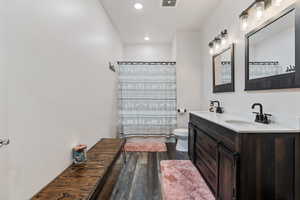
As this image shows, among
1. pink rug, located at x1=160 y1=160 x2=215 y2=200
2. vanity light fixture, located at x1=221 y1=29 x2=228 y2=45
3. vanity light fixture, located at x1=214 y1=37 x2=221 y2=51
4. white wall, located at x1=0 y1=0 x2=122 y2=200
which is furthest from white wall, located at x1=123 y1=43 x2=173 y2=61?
pink rug, located at x1=160 y1=160 x2=215 y2=200

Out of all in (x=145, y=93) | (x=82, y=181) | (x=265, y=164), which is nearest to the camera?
(x=265, y=164)

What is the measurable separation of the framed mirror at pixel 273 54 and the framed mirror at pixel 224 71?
44cm

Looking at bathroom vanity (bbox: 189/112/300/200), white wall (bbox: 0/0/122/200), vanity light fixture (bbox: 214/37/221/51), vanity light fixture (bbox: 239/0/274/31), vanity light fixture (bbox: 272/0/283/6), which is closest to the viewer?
white wall (bbox: 0/0/122/200)

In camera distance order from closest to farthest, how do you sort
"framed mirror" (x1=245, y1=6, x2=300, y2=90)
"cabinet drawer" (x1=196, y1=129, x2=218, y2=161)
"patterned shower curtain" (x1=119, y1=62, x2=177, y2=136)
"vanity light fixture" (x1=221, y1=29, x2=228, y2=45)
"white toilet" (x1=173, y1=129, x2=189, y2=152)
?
"framed mirror" (x1=245, y1=6, x2=300, y2=90)
"cabinet drawer" (x1=196, y1=129, x2=218, y2=161)
"vanity light fixture" (x1=221, y1=29, x2=228, y2=45)
"white toilet" (x1=173, y1=129, x2=189, y2=152)
"patterned shower curtain" (x1=119, y1=62, x2=177, y2=136)

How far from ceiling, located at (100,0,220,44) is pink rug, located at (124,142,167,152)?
2718 millimetres

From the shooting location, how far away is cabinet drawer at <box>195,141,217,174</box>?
1.99 m

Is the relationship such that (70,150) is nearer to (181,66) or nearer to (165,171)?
(165,171)

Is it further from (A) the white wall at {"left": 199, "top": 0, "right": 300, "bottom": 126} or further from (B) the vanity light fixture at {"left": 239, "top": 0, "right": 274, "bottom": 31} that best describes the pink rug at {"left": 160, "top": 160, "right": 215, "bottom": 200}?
(B) the vanity light fixture at {"left": 239, "top": 0, "right": 274, "bottom": 31}

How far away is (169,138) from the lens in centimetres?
440

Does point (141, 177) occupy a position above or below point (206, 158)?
below

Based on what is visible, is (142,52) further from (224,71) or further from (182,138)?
(224,71)

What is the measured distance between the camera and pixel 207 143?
7.37ft

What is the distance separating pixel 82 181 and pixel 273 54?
7.16ft

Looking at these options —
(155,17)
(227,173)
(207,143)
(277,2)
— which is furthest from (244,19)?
(155,17)
